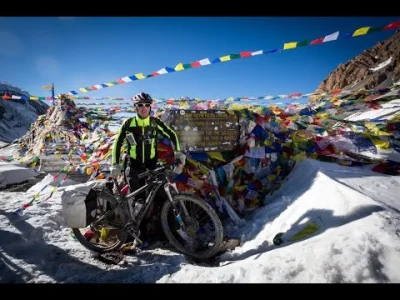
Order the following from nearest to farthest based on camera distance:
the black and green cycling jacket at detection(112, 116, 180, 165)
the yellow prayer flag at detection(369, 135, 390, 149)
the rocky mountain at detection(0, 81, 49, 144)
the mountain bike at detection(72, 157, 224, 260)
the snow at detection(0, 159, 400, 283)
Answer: the snow at detection(0, 159, 400, 283)
the mountain bike at detection(72, 157, 224, 260)
the black and green cycling jacket at detection(112, 116, 180, 165)
the yellow prayer flag at detection(369, 135, 390, 149)
the rocky mountain at detection(0, 81, 49, 144)

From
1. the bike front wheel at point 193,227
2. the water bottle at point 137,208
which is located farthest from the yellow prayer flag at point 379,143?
the water bottle at point 137,208

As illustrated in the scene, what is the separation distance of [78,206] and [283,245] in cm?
348

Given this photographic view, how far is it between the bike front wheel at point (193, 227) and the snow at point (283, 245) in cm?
23

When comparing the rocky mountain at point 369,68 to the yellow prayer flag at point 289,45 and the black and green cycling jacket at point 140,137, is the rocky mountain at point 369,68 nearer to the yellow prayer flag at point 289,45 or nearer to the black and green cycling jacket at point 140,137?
the yellow prayer flag at point 289,45

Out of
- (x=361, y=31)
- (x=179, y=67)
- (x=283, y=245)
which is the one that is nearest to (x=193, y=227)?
(x=283, y=245)

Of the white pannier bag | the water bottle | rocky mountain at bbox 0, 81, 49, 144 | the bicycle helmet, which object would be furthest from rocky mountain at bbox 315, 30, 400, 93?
rocky mountain at bbox 0, 81, 49, 144

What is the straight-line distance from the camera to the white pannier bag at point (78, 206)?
4.29m

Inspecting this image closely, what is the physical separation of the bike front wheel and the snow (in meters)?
0.23

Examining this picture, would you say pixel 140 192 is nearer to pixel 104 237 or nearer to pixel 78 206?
pixel 78 206

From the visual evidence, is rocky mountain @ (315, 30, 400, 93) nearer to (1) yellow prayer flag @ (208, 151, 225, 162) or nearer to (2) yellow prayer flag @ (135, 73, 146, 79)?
(1) yellow prayer flag @ (208, 151, 225, 162)

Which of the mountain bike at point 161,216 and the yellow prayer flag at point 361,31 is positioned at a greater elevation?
the yellow prayer flag at point 361,31

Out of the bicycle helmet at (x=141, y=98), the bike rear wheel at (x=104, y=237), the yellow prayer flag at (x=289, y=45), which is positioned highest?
the yellow prayer flag at (x=289, y=45)

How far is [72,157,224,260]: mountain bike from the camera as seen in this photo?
13.9 ft
